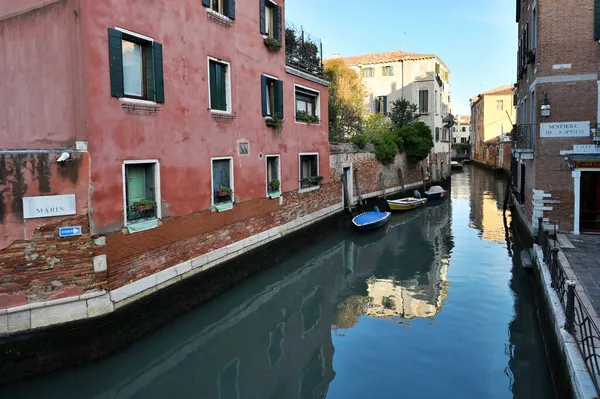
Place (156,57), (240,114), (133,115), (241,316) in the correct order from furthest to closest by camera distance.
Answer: (240,114), (241,316), (156,57), (133,115)

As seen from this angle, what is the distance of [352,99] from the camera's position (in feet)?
71.6

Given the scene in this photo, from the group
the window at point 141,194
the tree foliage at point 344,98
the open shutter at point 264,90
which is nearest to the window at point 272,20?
the open shutter at point 264,90

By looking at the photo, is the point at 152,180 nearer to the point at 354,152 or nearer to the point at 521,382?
the point at 521,382

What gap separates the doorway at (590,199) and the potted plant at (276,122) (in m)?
7.30

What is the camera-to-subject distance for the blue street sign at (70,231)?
18.7 feet

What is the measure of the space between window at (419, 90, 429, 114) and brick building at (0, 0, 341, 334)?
881 inches

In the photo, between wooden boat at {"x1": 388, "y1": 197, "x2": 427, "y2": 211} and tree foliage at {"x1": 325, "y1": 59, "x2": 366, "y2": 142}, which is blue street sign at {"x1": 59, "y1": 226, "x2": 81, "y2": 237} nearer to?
wooden boat at {"x1": 388, "y1": 197, "x2": 427, "y2": 211}

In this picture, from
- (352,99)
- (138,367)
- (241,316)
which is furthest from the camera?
(352,99)

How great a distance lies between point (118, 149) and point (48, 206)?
4.38 ft

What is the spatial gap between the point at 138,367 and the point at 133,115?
3.60m

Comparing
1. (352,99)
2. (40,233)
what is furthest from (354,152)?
(40,233)

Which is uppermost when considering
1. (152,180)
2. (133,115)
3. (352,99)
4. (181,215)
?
(352,99)

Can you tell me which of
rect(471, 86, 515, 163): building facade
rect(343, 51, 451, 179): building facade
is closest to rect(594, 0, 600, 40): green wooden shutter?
rect(343, 51, 451, 179): building facade

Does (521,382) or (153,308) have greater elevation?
(153,308)
